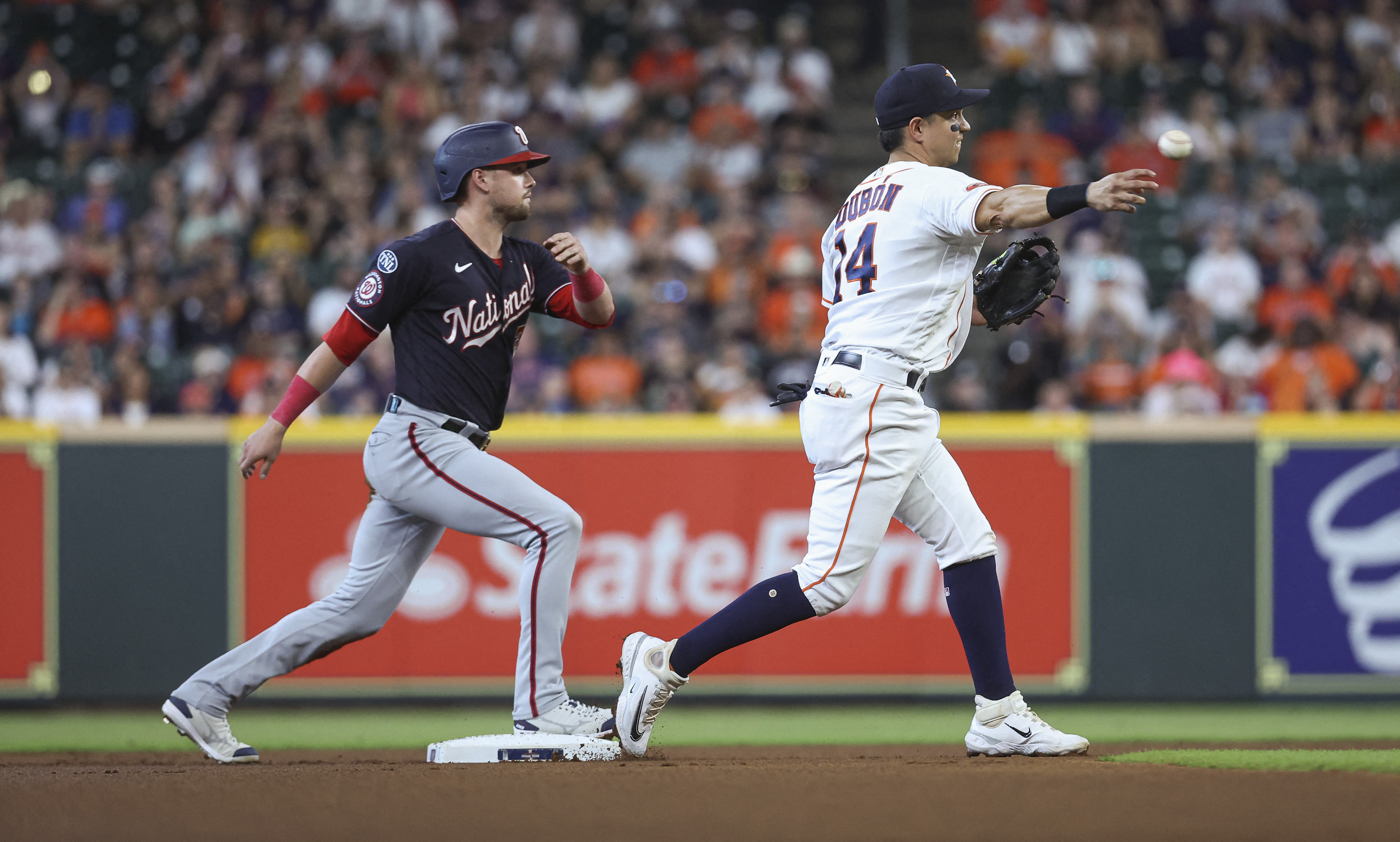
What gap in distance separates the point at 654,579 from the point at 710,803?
384 cm

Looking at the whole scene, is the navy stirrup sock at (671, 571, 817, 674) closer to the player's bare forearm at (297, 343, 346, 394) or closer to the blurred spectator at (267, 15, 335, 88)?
the player's bare forearm at (297, 343, 346, 394)

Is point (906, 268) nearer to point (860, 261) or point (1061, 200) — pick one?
point (860, 261)

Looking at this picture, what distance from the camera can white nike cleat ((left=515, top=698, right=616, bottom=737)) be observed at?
A: 469 centimetres

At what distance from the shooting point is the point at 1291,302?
10.8 m

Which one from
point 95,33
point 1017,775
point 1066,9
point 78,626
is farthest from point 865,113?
point 1017,775

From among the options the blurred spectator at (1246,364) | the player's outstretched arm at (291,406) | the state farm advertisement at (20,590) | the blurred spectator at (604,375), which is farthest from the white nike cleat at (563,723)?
the blurred spectator at (1246,364)

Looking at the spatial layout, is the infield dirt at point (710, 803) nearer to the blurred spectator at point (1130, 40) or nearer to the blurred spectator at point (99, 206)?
the blurred spectator at point (99, 206)

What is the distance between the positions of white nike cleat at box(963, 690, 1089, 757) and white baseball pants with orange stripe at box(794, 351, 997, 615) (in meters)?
0.62

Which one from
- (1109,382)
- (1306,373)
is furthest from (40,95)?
(1306,373)

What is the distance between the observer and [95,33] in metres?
14.0

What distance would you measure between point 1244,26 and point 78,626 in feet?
36.6

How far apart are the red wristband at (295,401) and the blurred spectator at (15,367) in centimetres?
598

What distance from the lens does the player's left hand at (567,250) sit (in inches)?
185

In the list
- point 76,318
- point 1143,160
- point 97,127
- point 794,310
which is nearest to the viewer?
point 794,310
